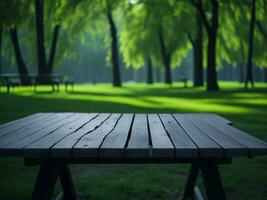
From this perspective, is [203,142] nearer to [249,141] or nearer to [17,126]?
[249,141]

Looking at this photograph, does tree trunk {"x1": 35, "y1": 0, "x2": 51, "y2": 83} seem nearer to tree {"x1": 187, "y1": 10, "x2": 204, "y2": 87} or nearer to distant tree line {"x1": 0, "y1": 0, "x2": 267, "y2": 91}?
distant tree line {"x1": 0, "y1": 0, "x2": 267, "y2": 91}

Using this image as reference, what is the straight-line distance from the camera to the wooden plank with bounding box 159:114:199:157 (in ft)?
8.38

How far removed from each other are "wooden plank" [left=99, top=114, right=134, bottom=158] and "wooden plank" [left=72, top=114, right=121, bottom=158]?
0.04 m

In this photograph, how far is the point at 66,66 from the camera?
74812mm

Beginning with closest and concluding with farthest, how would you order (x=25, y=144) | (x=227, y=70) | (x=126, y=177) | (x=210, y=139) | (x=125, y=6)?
(x=25, y=144) < (x=210, y=139) < (x=126, y=177) < (x=125, y=6) < (x=227, y=70)

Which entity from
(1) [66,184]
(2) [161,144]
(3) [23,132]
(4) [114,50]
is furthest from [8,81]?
(2) [161,144]

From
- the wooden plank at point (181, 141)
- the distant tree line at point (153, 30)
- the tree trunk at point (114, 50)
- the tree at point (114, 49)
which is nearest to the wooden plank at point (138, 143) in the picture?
the wooden plank at point (181, 141)

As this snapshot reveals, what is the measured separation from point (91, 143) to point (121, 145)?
221 mm

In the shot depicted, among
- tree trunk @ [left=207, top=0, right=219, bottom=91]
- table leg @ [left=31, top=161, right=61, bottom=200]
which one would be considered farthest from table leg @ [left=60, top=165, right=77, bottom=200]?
tree trunk @ [left=207, top=0, right=219, bottom=91]

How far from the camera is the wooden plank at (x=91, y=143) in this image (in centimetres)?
258

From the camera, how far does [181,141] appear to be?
2.83 metres

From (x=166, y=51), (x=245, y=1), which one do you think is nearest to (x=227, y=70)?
(x=166, y=51)

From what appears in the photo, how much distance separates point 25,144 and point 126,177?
2449mm

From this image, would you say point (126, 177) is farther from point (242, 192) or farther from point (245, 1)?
point (245, 1)
